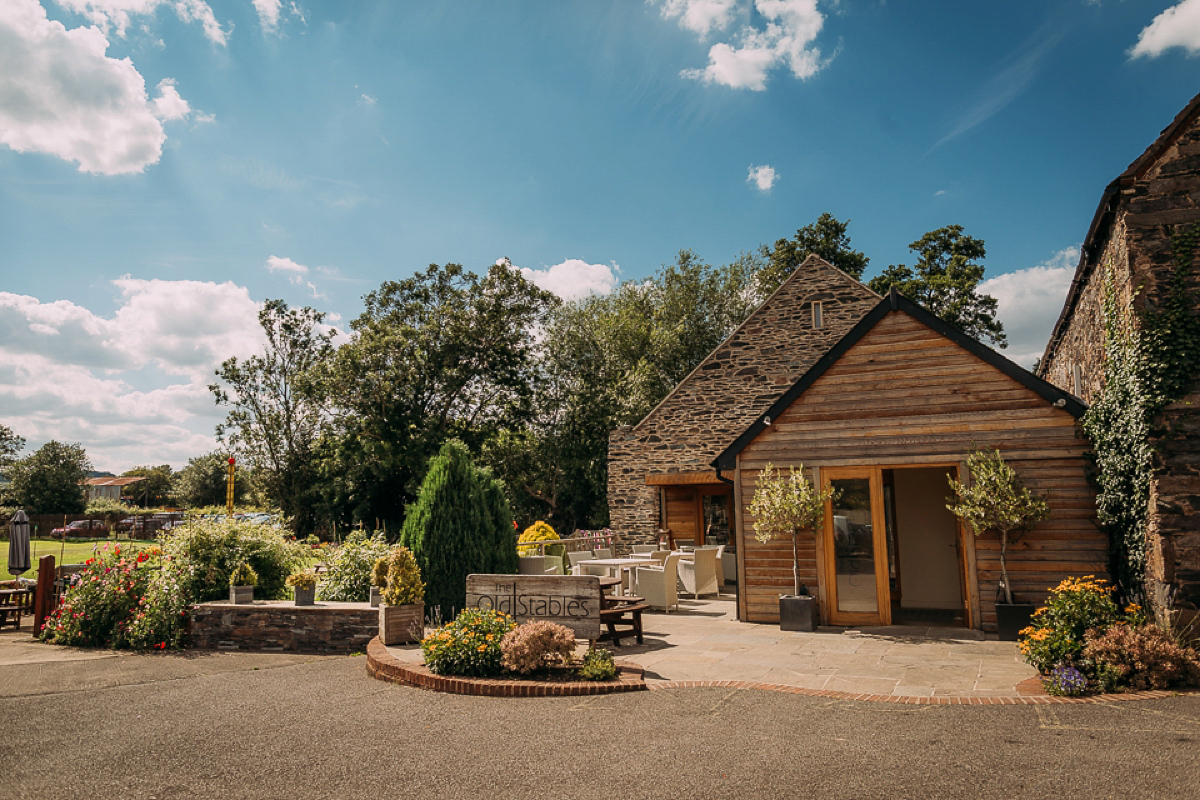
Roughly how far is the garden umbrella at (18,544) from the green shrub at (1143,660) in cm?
1406

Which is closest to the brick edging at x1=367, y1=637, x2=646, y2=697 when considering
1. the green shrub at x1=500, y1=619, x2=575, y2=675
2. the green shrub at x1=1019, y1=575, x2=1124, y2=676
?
the green shrub at x1=500, y1=619, x2=575, y2=675

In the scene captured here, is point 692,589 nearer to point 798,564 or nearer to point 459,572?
point 798,564

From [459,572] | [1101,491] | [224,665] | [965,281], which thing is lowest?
[224,665]

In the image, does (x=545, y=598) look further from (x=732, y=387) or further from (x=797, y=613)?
(x=732, y=387)

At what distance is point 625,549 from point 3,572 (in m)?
17.2

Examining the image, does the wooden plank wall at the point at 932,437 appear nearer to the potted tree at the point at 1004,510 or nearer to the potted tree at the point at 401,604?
the potted tree at the point at 1004,510

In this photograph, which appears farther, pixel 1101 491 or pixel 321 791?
pixel 1101 491

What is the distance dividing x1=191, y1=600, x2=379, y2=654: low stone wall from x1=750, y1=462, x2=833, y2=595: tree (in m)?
5.11

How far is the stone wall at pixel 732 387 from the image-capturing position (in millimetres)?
→ 16938

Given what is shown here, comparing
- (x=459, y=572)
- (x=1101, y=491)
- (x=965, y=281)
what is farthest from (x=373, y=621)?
(x=965, y=281)

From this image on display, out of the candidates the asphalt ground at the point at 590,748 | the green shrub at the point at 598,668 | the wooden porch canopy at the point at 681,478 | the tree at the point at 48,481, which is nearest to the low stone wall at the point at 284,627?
the asphalt ground at the point at 590,748

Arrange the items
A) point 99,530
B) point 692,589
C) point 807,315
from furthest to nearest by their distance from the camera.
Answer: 1. point 99,530
2. point 807,315
3. point 692,589

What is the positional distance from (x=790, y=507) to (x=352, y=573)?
21.5 feet

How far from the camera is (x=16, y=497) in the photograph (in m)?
44.4
